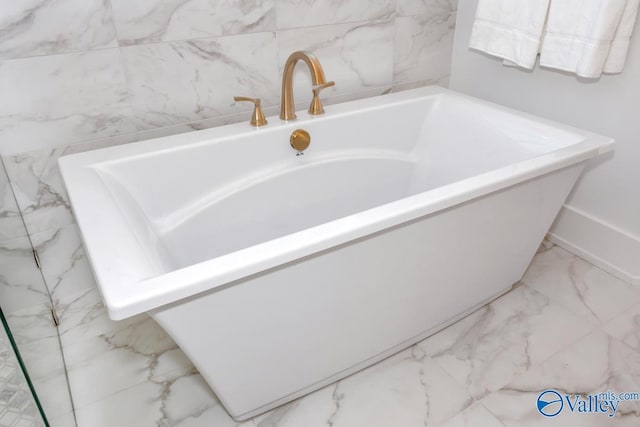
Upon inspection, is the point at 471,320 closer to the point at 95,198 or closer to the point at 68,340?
the point at 95,198

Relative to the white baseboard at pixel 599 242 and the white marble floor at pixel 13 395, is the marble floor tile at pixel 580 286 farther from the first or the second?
the white marble floor at pixel 13 395

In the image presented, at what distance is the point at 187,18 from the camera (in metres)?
1.57

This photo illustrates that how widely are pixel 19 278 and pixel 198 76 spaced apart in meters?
0.86

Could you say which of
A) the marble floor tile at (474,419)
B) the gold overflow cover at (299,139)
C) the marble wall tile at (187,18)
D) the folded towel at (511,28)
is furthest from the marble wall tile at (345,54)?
the marble floor tile at (474,419)

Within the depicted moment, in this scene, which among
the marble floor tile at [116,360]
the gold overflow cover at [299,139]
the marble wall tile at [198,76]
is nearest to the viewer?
the marble floor tile at [116,360]

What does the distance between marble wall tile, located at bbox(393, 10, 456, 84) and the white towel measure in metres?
0.24

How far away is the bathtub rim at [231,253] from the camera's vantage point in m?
0.91

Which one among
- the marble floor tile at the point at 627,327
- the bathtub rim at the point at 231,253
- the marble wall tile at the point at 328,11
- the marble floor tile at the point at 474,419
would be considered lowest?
the marble floor tile at the point at 627,327

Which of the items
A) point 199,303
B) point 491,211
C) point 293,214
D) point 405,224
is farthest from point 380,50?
point 199,303

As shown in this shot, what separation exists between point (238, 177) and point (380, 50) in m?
0.85

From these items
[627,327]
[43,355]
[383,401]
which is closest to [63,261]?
[43,355]

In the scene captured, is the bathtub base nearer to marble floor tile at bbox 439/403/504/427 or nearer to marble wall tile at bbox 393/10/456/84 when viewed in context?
marble floor tile at bbox 439/403/504/427

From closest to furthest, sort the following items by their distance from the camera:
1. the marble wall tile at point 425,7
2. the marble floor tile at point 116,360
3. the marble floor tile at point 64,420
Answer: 1. the marble floor tile at point 64,420
2. the marble floor tile at point 116,360
3. the marble wall tile at point 425,7

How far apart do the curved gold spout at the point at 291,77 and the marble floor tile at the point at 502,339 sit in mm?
929
